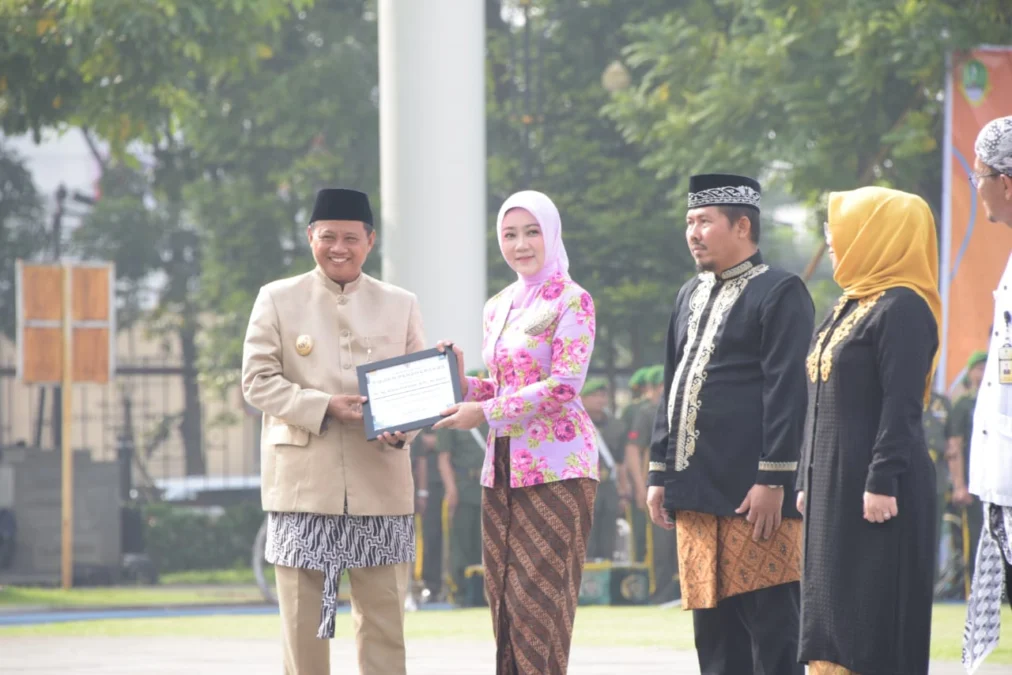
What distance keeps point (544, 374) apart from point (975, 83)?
7895 mm

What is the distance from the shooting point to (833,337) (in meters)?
4.54

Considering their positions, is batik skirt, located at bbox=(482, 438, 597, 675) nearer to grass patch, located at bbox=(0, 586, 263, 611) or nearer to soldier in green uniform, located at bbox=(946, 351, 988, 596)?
soldier in green uniform, located at bbox=(946, 351, 988, 596)

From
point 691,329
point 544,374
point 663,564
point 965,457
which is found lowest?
point 663,564

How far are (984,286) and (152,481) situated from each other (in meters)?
10.7

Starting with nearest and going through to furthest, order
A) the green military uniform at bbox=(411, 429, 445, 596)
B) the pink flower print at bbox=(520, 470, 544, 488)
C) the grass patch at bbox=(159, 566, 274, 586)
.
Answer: the pink flower print at bbox=(520, 470, 544, 488), the green military uniform at bbox=(411, 429, 445, 596), the grass patch at bbox=(159, 566, 274, 586)

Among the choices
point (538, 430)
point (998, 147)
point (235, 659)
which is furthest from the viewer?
point (235, 659)

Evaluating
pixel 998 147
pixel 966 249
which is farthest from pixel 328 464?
pixel 966 249

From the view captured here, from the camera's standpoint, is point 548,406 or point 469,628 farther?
point 469,628

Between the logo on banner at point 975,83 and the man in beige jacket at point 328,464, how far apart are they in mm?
7907

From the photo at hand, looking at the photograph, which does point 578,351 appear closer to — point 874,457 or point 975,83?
point 874,457

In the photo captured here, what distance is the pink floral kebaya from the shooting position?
16.7 feet

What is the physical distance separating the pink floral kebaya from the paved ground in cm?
228

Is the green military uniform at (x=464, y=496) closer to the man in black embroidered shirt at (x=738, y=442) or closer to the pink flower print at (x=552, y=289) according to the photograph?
the pink flower print at (x=552, y=289)

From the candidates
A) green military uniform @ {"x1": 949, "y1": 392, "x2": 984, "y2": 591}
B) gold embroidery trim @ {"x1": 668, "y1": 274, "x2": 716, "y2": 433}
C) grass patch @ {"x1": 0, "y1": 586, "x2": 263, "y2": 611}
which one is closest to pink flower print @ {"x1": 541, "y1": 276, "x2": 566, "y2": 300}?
gold embroidery trim @ {"x1": 668, "y1": 274, "x2": 716, "y2": 433}
